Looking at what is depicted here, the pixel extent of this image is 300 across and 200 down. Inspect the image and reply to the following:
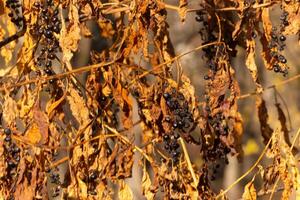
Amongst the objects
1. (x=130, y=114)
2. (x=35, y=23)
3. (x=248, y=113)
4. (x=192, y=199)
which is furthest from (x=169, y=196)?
(x=248, y=113)

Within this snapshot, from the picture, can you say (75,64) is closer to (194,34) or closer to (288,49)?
(194,34)

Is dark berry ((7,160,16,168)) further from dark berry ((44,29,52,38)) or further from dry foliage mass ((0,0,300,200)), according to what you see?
dark berry ((44,29,52,38))

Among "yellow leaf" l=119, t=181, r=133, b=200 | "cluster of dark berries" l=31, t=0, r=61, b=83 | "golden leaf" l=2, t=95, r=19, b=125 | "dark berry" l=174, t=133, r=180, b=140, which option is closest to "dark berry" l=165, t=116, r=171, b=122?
"dark berry" l=174, t=133, r=180, b=140

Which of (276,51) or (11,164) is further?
(276,51)

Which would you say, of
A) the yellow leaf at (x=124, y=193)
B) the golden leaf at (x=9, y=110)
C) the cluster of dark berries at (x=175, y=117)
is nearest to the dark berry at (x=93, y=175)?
the yellow leaf at (x=124, y=193)

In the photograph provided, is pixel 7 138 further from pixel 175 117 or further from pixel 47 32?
pixel 175 117

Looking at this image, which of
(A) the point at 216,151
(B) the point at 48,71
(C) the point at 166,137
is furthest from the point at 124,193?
(B) the point at 48,71
